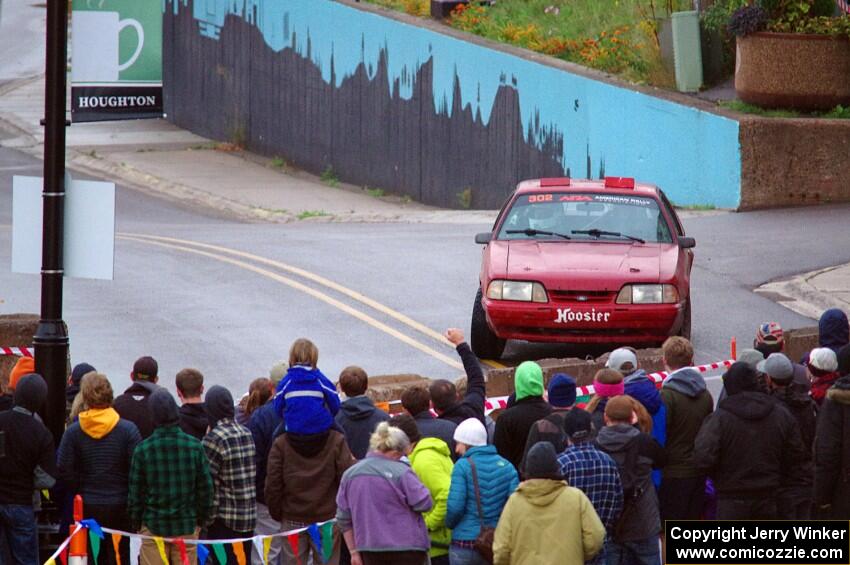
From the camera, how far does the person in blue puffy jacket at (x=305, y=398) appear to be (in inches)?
359

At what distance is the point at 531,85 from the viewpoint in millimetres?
28969

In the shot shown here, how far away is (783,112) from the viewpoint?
25.7 meters

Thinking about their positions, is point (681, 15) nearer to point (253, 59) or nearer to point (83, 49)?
point (253, 59)

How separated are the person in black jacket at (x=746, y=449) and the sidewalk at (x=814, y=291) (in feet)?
27.0

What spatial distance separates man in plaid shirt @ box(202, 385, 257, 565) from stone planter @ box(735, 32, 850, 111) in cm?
1797

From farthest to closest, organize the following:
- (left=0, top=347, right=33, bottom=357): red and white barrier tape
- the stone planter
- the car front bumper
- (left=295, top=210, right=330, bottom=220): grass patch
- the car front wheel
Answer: (left=295, top=210, right=330, bottom=220): grass patch < the stone planter < the car front wheel < the car front bumper < (left=0, top=347, right=33, bottom=357): red and white barrier tape

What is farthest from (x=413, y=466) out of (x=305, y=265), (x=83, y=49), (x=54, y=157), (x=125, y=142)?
(x=125, y=142)

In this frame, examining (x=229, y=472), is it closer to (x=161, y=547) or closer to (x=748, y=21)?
(x=161, y=547)

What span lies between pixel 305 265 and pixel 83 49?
36.5 feet

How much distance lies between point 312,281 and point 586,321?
6112 millimetres

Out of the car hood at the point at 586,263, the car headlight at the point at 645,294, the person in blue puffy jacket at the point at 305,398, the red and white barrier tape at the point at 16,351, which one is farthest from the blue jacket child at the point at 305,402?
the car headlight at the point at 645,294


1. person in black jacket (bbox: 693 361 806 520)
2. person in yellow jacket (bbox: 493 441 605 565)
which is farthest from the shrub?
person in yellow jacket (bbox: 493 441 605 565)

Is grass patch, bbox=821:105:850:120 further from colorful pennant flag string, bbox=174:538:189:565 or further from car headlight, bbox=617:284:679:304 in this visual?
colorful pennant flag string, bbox=174:538:189:565

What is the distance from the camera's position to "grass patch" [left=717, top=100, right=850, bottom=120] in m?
25.5
